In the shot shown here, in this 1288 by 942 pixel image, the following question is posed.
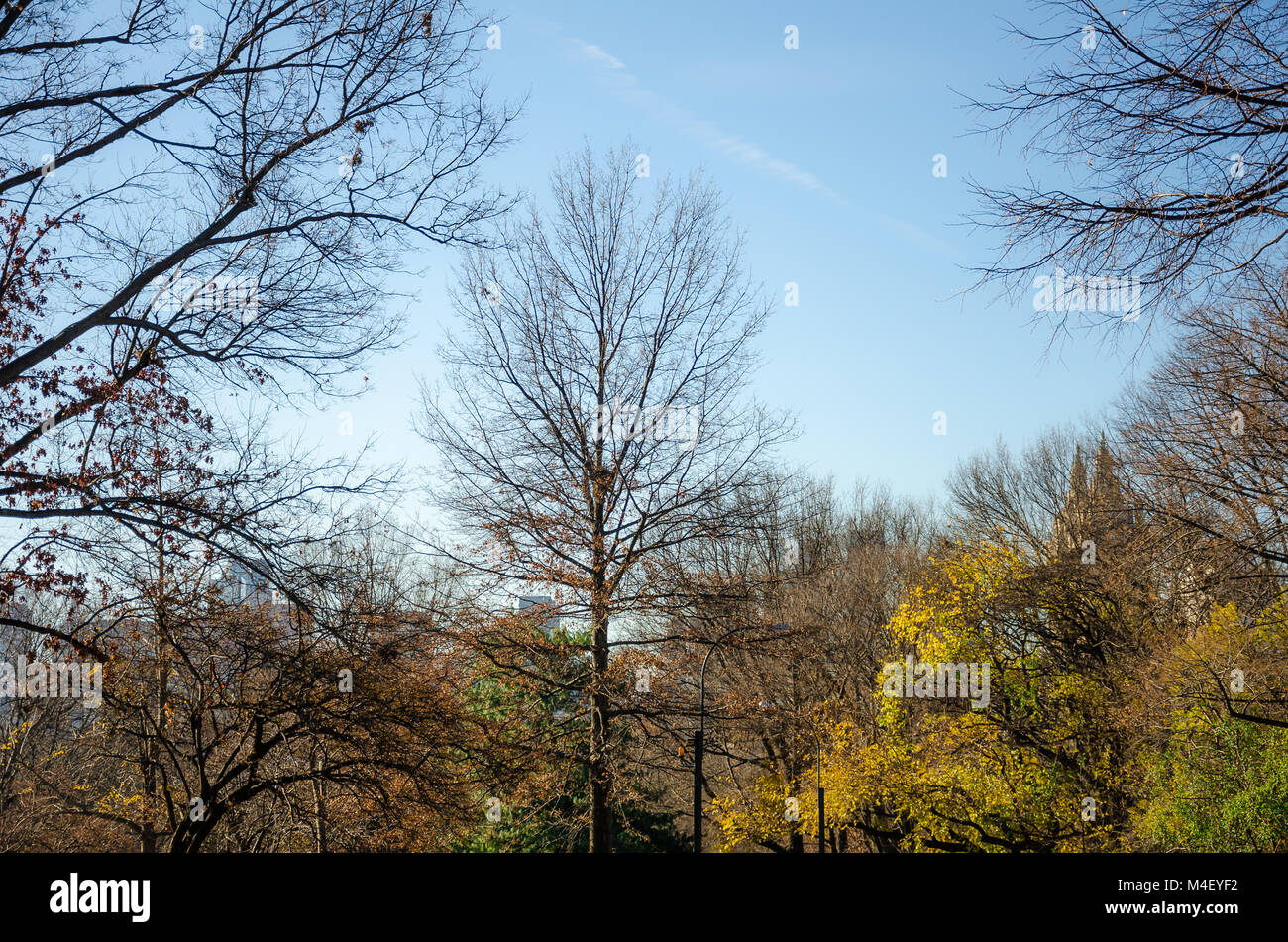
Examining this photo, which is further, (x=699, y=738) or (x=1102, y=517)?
(x=1102, y=517)

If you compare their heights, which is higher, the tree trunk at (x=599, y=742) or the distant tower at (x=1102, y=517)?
the distant tower at (x=1102, y=517)

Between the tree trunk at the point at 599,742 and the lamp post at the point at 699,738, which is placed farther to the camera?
the lamp post at the point at 699,738

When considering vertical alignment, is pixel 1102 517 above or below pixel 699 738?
above

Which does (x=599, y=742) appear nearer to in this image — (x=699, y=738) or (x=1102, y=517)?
(x=699, y=738)

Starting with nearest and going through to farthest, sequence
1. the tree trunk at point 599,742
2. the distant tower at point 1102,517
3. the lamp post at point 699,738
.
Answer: the tree trunk at point 599,742, the lamp post at point 699,738, the distant tower at point 1102,517

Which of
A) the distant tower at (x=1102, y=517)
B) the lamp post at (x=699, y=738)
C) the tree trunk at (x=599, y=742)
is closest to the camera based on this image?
the tree trunk at (x=599, y=742)

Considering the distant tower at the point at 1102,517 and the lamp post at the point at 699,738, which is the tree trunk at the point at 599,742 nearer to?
the lamp post at the point at 699,738

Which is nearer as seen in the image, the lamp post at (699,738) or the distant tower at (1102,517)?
the lamp post at (699,738)

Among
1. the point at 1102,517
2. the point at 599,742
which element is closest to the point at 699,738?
the point at 599,742

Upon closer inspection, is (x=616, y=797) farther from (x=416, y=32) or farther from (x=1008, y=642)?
(x=416, y=32)

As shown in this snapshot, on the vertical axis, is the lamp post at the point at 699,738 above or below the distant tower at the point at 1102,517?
below

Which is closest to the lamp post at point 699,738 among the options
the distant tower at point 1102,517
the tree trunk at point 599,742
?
the tree trunk at point 599,742

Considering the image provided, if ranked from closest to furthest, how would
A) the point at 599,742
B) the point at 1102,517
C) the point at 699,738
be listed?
the point at 699,738, the point at 599,742, the point at 1102,517
